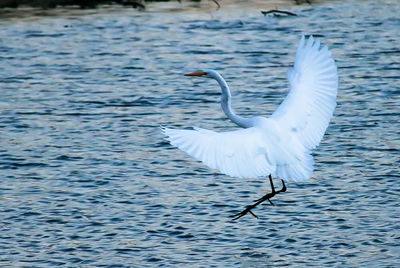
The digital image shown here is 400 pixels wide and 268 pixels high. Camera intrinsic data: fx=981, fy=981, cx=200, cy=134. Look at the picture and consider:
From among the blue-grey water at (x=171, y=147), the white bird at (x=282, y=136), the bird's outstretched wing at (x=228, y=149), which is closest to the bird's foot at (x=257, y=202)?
the white bird at (x=282, y=136)

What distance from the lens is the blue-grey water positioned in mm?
8758

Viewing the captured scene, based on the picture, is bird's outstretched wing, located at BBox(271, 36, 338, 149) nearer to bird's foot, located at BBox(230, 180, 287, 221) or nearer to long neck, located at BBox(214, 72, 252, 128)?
long neck, located at BBox(214, 72, 252, 128)

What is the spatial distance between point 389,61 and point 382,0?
17.0 feet

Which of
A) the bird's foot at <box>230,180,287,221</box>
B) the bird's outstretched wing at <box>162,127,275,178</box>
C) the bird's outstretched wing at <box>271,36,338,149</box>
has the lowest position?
the bird's foot at <box>230,180,287,221</box>

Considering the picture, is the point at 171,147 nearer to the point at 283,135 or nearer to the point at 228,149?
the point at 283,135

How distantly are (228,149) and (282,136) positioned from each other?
904 millimetres

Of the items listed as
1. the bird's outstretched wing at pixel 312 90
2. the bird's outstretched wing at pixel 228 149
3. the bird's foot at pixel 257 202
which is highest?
the bird's outstretched wing at pixel 312 90

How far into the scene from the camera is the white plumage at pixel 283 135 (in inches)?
320

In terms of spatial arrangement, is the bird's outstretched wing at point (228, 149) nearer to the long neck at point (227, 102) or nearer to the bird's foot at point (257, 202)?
the long neck at point (227, 102)

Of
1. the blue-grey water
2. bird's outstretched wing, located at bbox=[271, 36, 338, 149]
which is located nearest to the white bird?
bird's outstretched wing, located at bbox=[271, 36, 338, 149]

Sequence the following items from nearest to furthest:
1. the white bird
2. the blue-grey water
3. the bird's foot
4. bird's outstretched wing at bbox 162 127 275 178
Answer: bird's outstretched wing at bbox 162 127 275 178 → the white bird → the blue-grey water → the bird's foot

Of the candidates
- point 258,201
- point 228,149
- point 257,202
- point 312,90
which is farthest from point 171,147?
point 228,149

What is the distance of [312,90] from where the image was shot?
9633 millimetres

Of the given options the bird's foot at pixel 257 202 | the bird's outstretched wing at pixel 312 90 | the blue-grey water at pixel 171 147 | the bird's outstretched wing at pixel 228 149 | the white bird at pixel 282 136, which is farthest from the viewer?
the bird's outstretched wing at pixel 312 90
